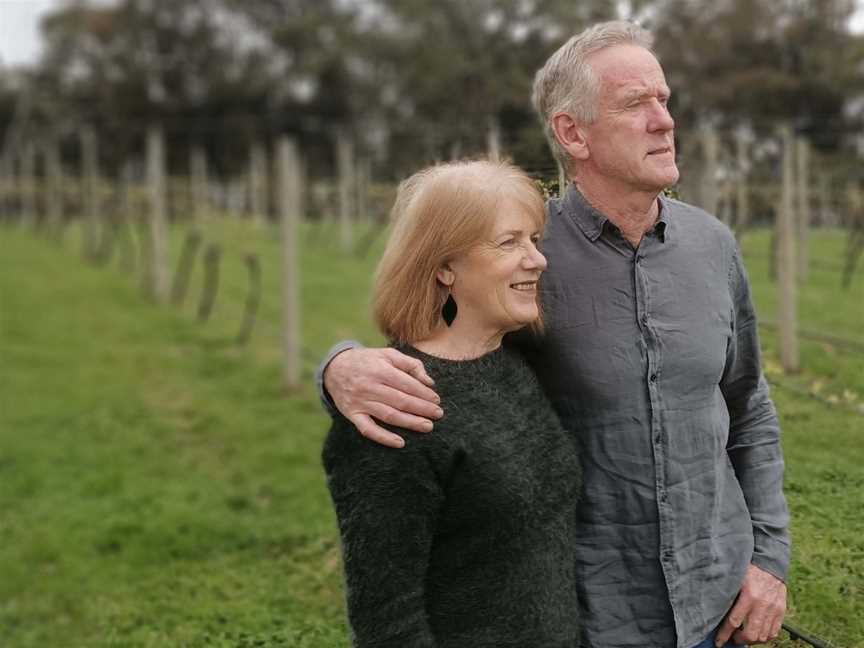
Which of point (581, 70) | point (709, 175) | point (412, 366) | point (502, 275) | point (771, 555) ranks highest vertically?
point (581, 70)

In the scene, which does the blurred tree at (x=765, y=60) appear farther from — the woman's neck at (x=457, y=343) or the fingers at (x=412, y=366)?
the fingers at (x=412, y=366)

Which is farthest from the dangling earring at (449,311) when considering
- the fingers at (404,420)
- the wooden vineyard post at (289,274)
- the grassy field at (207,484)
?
the wooden vineyard post at (289,274)

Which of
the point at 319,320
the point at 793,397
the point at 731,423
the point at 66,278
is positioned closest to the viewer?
the point at 731,423

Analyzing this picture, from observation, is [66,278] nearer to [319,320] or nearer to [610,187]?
[319,320]

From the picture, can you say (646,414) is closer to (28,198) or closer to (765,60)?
(765,60)

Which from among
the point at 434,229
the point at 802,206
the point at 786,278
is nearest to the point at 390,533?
the point at 434,229

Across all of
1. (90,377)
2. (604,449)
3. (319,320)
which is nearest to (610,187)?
(604,449)

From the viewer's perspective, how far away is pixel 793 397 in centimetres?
263

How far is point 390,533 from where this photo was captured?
159 cm

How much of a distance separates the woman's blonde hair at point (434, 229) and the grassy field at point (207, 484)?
3.26 ft

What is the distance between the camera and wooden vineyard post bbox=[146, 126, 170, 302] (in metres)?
12.0

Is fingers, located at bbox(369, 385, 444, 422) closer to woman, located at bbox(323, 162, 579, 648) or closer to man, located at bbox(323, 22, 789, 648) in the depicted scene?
woman, located at bbox(323, 162, 579, 648)

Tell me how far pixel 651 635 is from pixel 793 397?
1037mm

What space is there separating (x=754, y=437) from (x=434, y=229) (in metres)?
0.73
